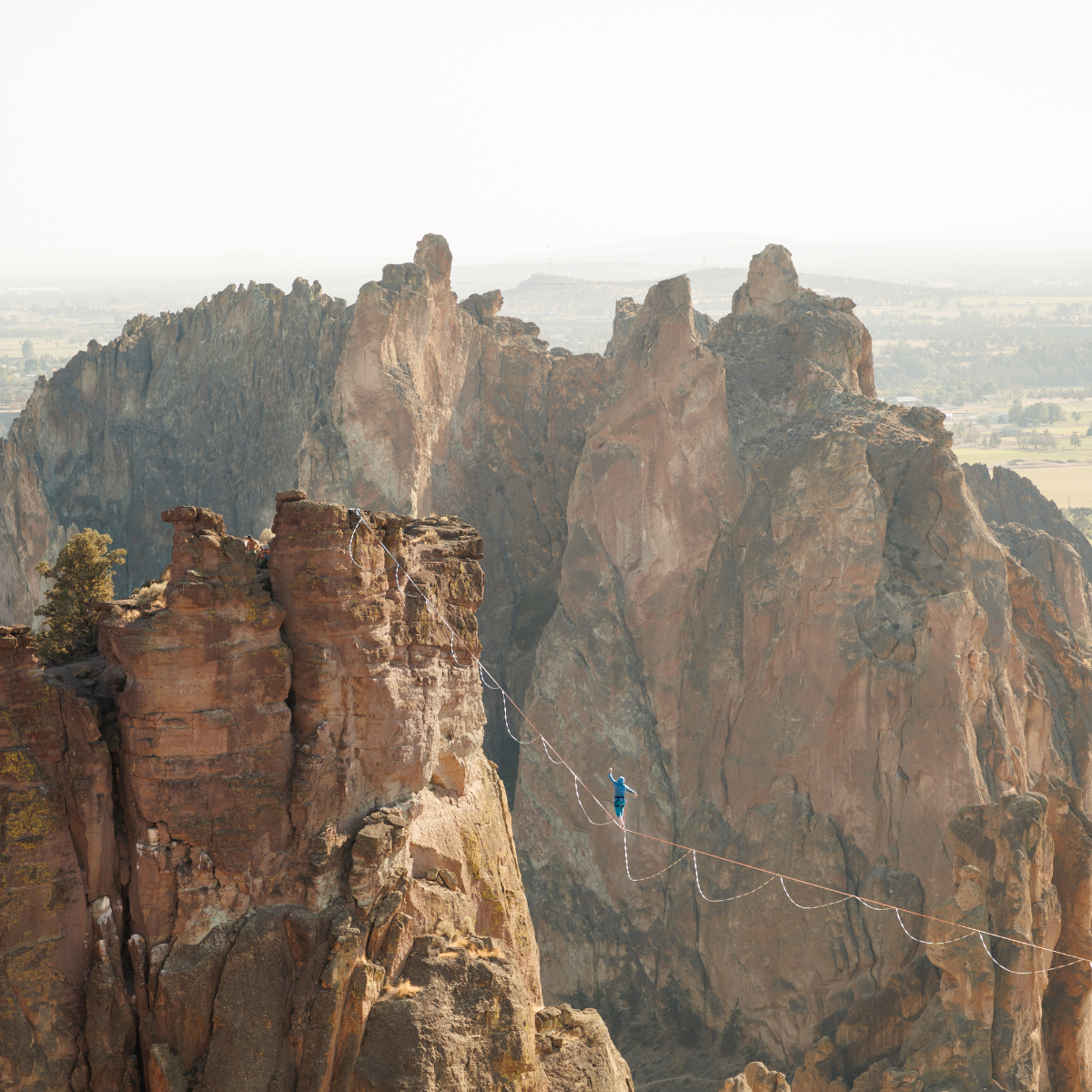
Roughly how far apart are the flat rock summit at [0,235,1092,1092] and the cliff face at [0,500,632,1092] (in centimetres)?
6

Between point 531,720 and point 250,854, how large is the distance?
31801 millimetres

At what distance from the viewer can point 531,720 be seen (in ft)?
169

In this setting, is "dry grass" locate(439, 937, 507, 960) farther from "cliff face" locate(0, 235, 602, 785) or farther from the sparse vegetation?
"cliff face" locate(0, 235, 602, 785)

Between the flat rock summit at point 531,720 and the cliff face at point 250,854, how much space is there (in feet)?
0.19

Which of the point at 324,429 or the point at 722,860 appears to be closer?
the point at 722,860

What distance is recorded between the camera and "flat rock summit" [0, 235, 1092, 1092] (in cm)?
1952

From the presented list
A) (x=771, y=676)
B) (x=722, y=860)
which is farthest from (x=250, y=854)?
(x=771, y=676)

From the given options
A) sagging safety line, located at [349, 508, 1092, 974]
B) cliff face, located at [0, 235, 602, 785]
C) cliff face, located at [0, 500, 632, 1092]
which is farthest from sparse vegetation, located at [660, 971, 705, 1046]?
cliff face, located at [0, 500, 632, 1092]

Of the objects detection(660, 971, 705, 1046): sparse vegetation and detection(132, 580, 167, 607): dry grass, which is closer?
detection(132, 580, 167, 607): dry grass

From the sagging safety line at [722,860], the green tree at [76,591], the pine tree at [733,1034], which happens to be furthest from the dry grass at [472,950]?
the pine tree at [733,1034]

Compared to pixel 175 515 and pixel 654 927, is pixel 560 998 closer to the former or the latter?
pixel 654 927

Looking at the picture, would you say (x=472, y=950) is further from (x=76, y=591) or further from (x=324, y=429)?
(x=324, y=429)

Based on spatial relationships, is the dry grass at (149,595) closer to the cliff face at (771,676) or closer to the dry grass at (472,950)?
the dry grass at (472,950)

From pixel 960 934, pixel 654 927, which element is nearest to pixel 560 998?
pixel 654 927
